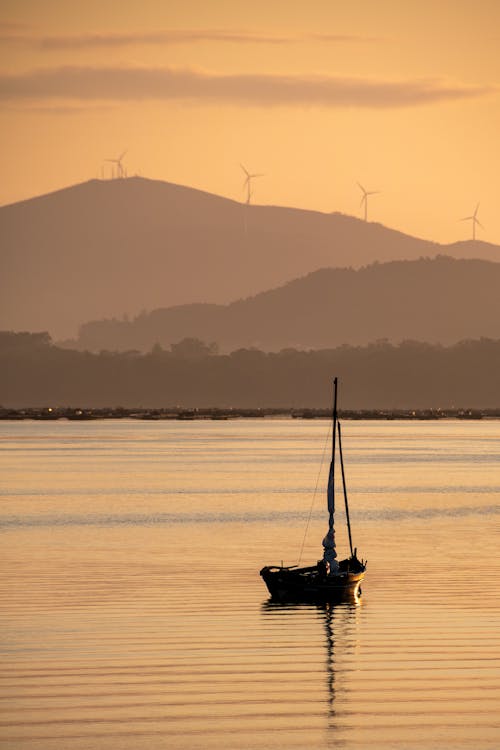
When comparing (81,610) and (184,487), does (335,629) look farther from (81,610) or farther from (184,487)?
(184,487)

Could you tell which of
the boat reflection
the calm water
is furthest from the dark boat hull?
the calm water

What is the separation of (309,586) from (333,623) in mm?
4597

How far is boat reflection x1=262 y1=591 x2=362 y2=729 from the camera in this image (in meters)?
38.6

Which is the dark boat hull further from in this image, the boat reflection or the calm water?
the calm water

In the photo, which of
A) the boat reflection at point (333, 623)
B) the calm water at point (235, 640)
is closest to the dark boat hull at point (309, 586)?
the boat reflection at point (333, 623)

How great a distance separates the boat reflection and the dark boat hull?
0.20 metres

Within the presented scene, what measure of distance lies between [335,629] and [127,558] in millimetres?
23952

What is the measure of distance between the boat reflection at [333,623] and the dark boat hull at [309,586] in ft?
0.66

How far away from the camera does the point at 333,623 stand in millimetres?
47938

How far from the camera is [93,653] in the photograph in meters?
41.1

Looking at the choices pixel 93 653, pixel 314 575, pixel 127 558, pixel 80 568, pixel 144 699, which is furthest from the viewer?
pixel 127 558

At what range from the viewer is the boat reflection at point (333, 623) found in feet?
127

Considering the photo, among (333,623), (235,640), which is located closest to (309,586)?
(333,623)

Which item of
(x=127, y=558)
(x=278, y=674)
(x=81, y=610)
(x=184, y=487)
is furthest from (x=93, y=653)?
(x=184, y=487)
